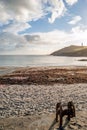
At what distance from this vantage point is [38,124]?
1367 centimetres

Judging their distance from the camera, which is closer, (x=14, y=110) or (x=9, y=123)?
(x=9, y=123)

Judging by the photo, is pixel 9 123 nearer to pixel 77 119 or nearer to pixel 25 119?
pixel 25 119

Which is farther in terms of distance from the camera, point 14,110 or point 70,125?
point 14,110

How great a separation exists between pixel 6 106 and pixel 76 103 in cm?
638

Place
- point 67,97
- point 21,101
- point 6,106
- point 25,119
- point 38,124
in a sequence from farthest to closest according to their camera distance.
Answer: point 67,97, point 21,101, point 6,106, point 25,119, point 38,124

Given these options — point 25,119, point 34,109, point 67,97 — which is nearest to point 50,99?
point 67,97

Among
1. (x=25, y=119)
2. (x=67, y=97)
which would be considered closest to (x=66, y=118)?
(x=25, y=119)

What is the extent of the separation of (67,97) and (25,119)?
8.32 meters

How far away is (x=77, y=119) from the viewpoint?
14.2 metres

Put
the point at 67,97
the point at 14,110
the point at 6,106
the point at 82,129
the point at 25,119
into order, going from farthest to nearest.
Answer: the point at 67,97 → the point at 6,106 → the point at 14,110 → the point at 25,119 → the point at 82,129

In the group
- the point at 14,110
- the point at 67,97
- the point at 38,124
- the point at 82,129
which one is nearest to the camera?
the point at 82,129

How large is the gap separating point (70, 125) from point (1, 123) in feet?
15.1

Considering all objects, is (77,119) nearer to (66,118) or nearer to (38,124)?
(66,118)

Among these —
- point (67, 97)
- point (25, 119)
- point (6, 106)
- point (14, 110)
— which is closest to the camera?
point (25, 119)
